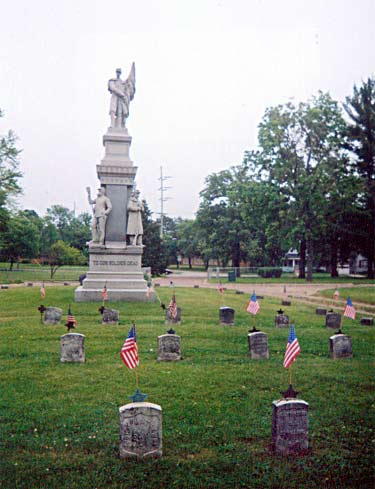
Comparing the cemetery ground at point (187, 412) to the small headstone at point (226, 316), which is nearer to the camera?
the cemetery ground at point (187, 412)

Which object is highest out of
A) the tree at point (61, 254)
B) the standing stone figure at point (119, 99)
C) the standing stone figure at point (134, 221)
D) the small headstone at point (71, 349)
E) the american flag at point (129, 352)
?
the standing stone figure at point (119, 99)

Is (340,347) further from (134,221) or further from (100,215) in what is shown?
(100,215)

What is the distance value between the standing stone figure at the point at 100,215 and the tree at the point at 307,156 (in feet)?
74.2

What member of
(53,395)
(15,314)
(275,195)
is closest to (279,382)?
(53,395)

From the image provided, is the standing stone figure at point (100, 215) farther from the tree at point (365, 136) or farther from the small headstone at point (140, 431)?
the tree at point (365, 136)

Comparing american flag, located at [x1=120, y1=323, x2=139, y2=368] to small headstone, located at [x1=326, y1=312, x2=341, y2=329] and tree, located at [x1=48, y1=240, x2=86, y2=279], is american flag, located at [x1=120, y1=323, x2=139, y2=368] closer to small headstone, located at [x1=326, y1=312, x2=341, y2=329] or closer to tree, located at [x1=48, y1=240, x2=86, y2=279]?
small headstone, located at [x1=326, y1=312, x2=341, y2=329]

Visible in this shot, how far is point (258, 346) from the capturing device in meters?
9.75

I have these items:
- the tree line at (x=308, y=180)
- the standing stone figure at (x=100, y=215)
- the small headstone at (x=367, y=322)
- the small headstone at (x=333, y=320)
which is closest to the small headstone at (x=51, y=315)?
the standing stone figure at (x=100, y=215)

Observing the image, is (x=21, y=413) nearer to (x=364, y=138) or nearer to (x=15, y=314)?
(x=15, y=314)

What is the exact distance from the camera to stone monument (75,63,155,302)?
18.7m

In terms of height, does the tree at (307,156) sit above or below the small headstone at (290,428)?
above

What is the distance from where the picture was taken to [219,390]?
7.53m

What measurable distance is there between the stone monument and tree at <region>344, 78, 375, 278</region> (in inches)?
991

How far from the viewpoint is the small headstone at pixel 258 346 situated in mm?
9711
